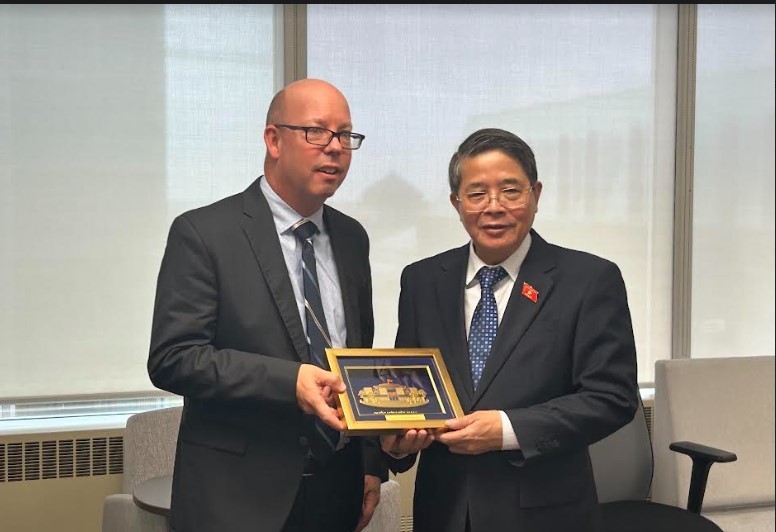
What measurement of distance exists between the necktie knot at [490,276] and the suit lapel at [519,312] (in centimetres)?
5

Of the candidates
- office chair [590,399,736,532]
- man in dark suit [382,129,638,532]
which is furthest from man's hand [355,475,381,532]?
office chair [590,399,736,532]

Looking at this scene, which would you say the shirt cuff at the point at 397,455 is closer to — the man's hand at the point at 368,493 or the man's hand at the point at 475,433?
the man's hand at the point at 368,493

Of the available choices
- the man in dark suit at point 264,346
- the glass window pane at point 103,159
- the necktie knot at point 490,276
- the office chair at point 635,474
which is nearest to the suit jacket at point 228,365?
the man in dark suit at point 264,346

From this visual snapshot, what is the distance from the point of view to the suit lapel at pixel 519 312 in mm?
1875

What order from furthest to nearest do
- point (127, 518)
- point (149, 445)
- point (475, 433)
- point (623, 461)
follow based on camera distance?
point (149, 445)
point (623, 461)
point (127, 518)
point (475, 433)

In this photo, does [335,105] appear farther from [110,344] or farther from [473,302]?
[110,344]

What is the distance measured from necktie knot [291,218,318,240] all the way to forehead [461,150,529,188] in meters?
0.43

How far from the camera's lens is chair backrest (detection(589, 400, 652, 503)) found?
3305 millimetres

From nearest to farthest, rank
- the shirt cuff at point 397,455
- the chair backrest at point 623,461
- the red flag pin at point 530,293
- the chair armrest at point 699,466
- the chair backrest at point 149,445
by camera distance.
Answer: the red flag pin at point 530,293 < the shirt cuff at point 397,455 < the chair armrest at point 699,466 < the chair backrest at point 623,461 < the chair backrest at point 149,445

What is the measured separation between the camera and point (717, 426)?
3654mm

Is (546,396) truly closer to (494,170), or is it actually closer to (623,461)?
(494,170)

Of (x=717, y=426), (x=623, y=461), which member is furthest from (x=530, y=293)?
(x=717, y=426)

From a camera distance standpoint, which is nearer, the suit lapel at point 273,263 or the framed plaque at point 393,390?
the framed plaque at point 393,390

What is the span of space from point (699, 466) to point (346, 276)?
184 centimetres
